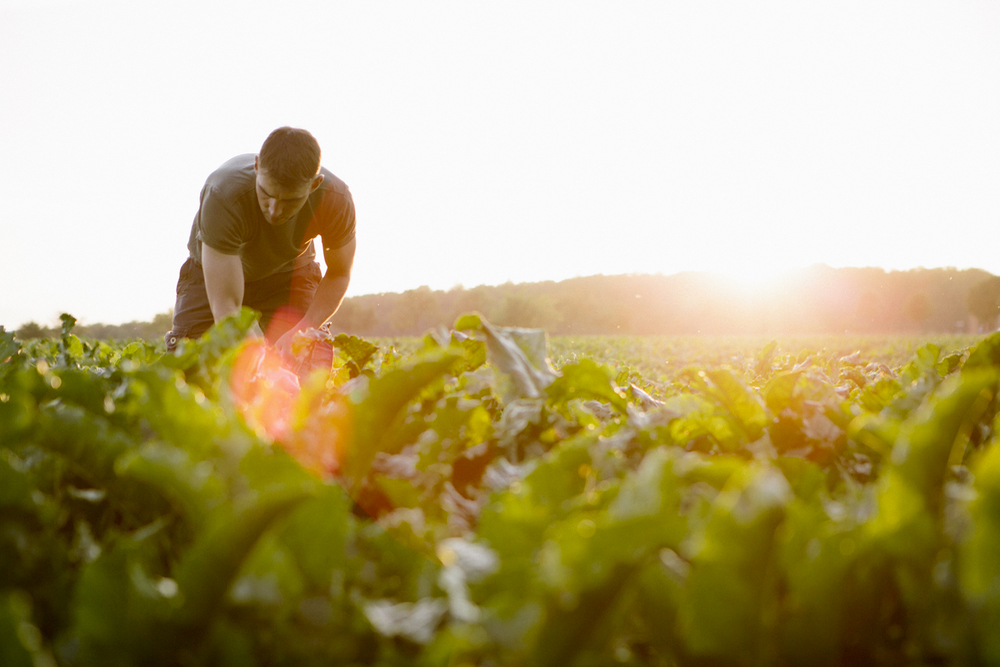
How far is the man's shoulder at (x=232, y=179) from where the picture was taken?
14.7ft

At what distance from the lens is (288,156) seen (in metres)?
3.96

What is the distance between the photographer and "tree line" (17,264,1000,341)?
59.8 meters

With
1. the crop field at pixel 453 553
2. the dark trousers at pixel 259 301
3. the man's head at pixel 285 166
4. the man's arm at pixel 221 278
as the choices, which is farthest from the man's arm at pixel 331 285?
the crop field at pixel 453 553

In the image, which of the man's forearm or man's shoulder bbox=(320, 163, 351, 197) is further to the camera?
the man's forearm

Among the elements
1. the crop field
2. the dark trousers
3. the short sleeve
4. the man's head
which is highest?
the man's head

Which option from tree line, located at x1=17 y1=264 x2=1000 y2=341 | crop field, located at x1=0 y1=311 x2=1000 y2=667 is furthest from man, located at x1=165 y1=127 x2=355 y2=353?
tree line, located at x1=17 y1=264 x2=1000 y2=341

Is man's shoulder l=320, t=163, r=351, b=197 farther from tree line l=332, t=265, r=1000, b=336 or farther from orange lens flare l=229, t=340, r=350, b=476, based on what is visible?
tree line l=332, t=265, r=1000, b=336

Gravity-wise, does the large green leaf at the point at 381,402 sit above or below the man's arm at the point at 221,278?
below

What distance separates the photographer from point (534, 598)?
21.6 inches

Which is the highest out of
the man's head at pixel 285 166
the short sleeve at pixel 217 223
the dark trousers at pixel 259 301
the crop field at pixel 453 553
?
the man's head at pixel 285 166

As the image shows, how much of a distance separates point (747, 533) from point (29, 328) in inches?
1299

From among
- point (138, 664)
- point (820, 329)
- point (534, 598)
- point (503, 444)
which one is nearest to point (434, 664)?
point (534, 598)

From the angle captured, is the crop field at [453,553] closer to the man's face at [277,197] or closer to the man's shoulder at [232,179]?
the man's face at [277,197]

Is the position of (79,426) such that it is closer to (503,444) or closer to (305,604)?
(305,604)
